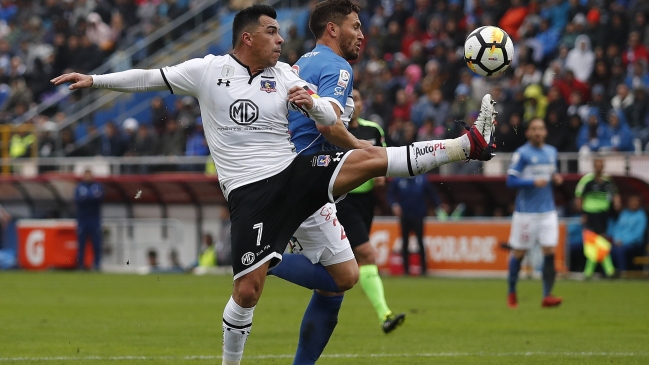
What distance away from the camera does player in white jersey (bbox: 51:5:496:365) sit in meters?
6.85

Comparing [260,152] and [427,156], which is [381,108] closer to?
[260,152]

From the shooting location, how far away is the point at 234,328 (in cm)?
696

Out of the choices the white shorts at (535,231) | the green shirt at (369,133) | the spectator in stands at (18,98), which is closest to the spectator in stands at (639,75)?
the white shorts at (535,231)

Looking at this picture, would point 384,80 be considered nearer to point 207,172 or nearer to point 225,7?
point 207,172

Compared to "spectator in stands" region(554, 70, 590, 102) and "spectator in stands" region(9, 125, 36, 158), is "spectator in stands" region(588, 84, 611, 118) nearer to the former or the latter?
"spectator in stands" region(554, 70, 590, 102)

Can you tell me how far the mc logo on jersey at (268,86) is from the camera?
714cm

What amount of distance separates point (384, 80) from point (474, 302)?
10206 millimetres

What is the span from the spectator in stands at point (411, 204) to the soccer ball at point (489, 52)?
42.7 ft

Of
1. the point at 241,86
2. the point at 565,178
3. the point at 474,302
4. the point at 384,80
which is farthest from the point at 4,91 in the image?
the point at 241,86

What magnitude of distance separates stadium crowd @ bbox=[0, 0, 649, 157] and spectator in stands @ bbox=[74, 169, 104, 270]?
8.04 feet

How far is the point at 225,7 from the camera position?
32844 mm

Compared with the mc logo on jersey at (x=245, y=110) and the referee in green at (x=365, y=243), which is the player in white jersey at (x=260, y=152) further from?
the referee in green at (x=365, y=243)

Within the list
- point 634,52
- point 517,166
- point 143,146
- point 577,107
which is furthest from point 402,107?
point 517,166

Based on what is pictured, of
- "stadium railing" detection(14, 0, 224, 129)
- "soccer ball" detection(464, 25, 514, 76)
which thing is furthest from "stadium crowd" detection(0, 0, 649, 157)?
"soccer ball" detection(464, 25, 514, 76)
